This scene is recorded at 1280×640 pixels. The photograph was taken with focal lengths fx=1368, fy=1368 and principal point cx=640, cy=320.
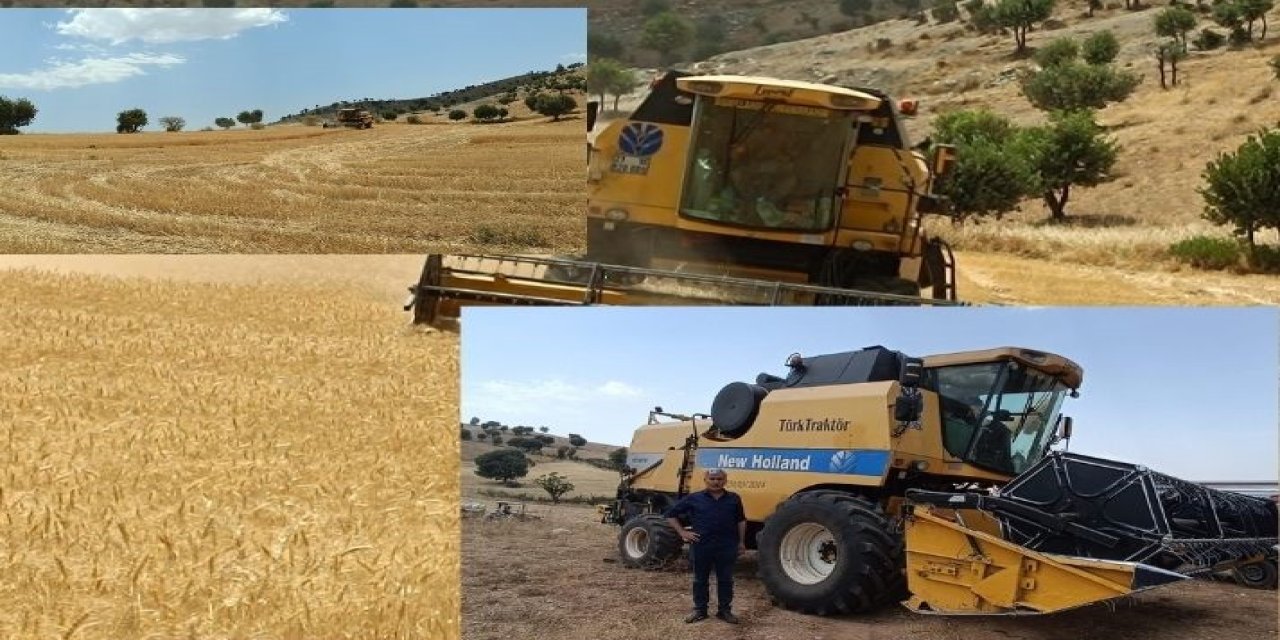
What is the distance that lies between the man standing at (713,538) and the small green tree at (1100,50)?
263ft

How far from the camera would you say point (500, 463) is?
566 cm

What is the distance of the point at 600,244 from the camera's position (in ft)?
48.3

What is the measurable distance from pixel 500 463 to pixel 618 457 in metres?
2.19

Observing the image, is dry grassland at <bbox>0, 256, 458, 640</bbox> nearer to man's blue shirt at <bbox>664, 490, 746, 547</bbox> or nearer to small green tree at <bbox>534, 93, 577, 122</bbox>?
man's blue shirt at <bbox>664, 490, 746, 547</bbox>

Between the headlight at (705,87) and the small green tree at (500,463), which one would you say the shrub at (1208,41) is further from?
the small green tree at (500,463)

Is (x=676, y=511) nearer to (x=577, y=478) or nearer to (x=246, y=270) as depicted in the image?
(x=577, y=478)

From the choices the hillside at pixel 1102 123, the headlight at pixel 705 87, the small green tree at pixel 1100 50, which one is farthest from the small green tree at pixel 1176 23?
the headlight at pixel 705 87

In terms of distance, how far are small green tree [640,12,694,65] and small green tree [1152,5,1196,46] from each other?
34222 millimetres

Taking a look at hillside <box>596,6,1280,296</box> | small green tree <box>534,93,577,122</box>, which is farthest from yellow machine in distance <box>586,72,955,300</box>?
small green tree <box>534,93,577,122</box>

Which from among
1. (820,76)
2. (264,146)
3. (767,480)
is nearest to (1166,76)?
(820,76)

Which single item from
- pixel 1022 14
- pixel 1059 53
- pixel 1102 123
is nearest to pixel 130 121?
pixel 1102 123

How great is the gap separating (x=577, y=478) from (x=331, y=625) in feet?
4.72

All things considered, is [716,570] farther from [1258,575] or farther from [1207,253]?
[1207,253]

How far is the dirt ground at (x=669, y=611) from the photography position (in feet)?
20.7
